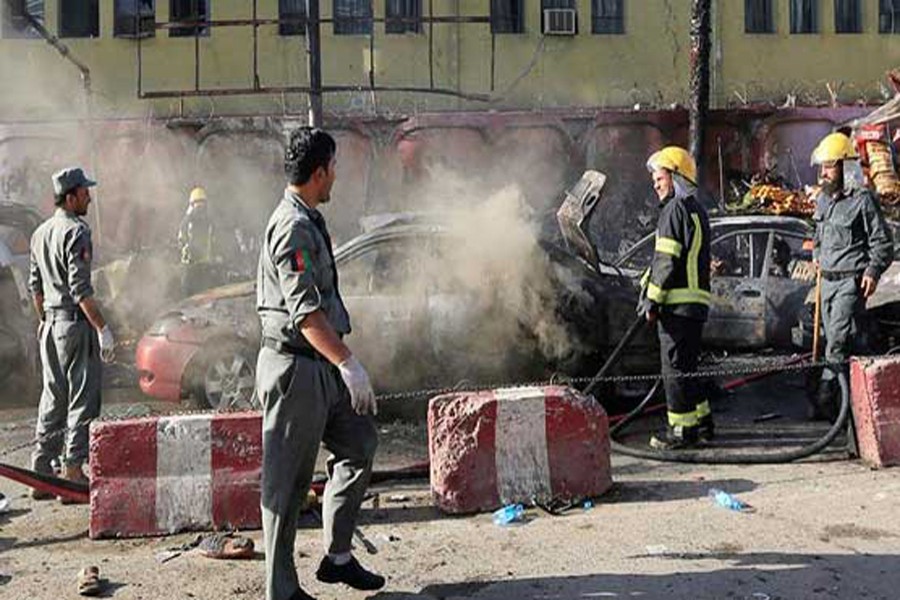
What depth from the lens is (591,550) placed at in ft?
16.2

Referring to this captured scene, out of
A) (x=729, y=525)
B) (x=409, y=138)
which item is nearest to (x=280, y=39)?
(x=409, y=138)

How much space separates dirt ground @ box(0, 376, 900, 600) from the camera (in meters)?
4.51

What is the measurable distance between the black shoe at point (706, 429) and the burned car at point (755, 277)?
1963 mm

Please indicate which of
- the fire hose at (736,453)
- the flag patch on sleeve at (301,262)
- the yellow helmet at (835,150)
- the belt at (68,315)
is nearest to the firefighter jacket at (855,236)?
the yellow helmet at (835,150)

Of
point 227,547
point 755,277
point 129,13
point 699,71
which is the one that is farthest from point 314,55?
point 129,13

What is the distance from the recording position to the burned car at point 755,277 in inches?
358

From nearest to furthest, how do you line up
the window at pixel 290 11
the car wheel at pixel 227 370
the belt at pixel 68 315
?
the belt at pixel 68 315 → the car wheel at pixel 227 370 → the window at pixel 290 11

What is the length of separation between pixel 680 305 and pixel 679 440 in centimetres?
94

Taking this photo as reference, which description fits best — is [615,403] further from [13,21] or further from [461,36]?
[13,21]

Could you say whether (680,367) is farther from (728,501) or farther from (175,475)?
(175,475)

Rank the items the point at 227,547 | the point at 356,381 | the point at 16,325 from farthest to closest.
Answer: the point at 16,325 < the point at 227,547 < the point at 356,381

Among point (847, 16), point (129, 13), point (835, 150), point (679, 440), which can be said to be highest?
point (847, 16)

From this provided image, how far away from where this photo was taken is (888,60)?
21.8m

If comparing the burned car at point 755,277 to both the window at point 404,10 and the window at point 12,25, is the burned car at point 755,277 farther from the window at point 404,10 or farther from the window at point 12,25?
the window at point 12,25
